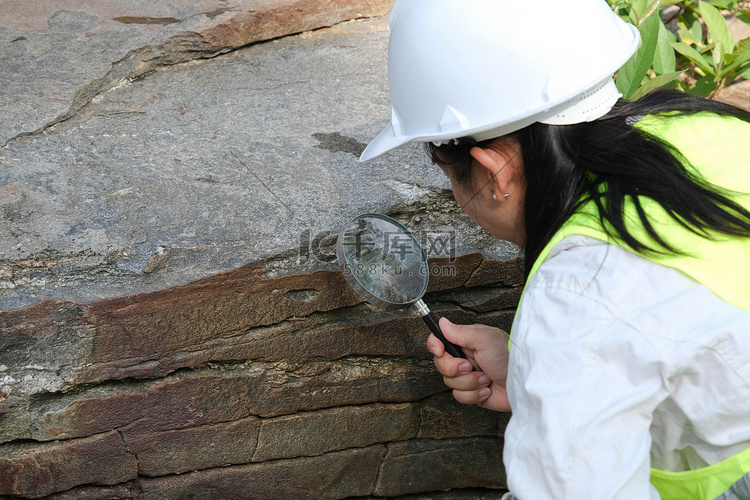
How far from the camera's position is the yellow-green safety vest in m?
1.13

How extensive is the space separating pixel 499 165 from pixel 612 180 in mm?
211

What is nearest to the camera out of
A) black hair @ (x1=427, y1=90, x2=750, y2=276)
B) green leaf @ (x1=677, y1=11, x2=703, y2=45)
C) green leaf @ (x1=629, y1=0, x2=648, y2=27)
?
black hair @ (x1=427, y1=90, x2=750, y2=276)

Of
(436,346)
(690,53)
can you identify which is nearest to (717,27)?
(690,53)

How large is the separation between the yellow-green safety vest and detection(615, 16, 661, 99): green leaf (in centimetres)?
67

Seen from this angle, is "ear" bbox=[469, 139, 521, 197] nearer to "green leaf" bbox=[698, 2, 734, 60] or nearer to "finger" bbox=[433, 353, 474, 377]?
"finger" bbox=[433, 353, 474, 377]

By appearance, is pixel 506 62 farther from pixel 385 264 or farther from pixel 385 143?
pixel 385 264

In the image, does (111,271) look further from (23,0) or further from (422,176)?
(23,0)

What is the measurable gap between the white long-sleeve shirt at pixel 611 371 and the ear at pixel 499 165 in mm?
222

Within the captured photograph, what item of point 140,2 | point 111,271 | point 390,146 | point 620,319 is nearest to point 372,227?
point 390,146

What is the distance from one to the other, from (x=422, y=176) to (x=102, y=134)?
1041 millimetres

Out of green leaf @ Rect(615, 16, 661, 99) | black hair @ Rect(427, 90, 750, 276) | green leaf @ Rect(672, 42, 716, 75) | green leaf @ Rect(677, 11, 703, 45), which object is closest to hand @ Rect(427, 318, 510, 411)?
black hair @ Rect(427, 90, 750, 276)

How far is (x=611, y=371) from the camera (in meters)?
1.07

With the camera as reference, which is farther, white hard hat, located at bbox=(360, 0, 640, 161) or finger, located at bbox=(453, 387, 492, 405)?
finger, located at bbox=(453, 387, 492, 405)

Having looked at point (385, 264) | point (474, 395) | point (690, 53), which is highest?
point (690, 53)
